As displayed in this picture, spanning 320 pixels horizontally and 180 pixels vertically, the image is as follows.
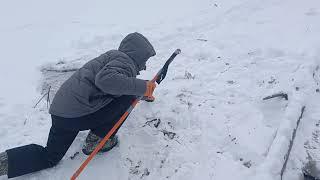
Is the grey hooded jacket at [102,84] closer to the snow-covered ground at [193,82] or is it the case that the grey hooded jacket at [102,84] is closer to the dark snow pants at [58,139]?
the dark snow pants at [58,139]

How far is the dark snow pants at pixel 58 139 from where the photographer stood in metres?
4.72

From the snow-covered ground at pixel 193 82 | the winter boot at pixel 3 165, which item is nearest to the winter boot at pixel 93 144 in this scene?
the snow-covered ground at pixel 193 82

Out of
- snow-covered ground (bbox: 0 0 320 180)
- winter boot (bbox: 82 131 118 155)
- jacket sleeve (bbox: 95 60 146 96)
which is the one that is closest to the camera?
jacket sleeve (bbox: 95 60 146 96)

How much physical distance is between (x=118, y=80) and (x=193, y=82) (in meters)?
2.05

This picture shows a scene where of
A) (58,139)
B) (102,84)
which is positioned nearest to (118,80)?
(102,84)

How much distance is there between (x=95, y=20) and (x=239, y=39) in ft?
11.9

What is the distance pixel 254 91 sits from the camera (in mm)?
5875

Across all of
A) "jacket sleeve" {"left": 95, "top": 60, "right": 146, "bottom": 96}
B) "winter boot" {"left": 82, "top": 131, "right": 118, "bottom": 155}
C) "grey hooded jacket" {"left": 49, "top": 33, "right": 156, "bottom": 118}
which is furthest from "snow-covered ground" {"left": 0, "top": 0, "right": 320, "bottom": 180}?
"jacket sleeve" {"left": 95, "top": 60, "right": 146, "bottom": 96}

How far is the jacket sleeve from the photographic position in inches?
179

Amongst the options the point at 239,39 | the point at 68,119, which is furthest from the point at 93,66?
the point at 239,39

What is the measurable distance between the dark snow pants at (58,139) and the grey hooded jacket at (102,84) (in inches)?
4.1

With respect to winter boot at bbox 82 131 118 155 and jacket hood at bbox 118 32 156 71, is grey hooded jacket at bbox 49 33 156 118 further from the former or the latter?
winter boot at bbox 82 131 118 155

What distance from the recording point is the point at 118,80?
4.56 meters

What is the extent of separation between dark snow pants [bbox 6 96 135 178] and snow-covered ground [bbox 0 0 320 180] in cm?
17
